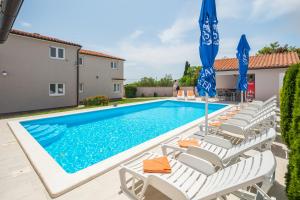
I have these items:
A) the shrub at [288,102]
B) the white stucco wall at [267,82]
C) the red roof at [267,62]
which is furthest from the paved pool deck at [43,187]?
the red roof at [267,62]

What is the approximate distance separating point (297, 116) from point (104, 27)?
19.6 metres

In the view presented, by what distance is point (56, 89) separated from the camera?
17109mm

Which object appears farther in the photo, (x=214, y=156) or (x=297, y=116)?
(x=214, y=156)

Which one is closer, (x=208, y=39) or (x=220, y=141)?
(x=220, y=141)

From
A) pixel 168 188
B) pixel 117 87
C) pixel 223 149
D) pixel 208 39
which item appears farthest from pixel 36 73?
pixel 168 188

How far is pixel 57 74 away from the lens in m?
17.0

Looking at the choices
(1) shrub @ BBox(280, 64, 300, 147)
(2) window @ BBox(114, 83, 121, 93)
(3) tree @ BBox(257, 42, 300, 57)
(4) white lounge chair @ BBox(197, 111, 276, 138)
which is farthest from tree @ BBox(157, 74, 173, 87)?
(1) shrub @ BBox(280, 64, 300, 147)

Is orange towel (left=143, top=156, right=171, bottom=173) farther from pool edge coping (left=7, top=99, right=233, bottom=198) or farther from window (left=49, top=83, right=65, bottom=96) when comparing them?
window (left=49, top=83, right=65, bottom=96)

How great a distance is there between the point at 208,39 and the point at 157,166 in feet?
13.4

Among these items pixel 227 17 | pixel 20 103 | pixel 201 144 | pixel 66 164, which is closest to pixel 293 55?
pixel 227 17

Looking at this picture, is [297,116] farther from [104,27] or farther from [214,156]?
[104,27]

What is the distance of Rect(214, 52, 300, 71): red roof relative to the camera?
58.5 ft

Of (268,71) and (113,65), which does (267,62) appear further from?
(113,65)

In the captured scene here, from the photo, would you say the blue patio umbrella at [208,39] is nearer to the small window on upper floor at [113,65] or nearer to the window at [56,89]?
the window at [56,89]
